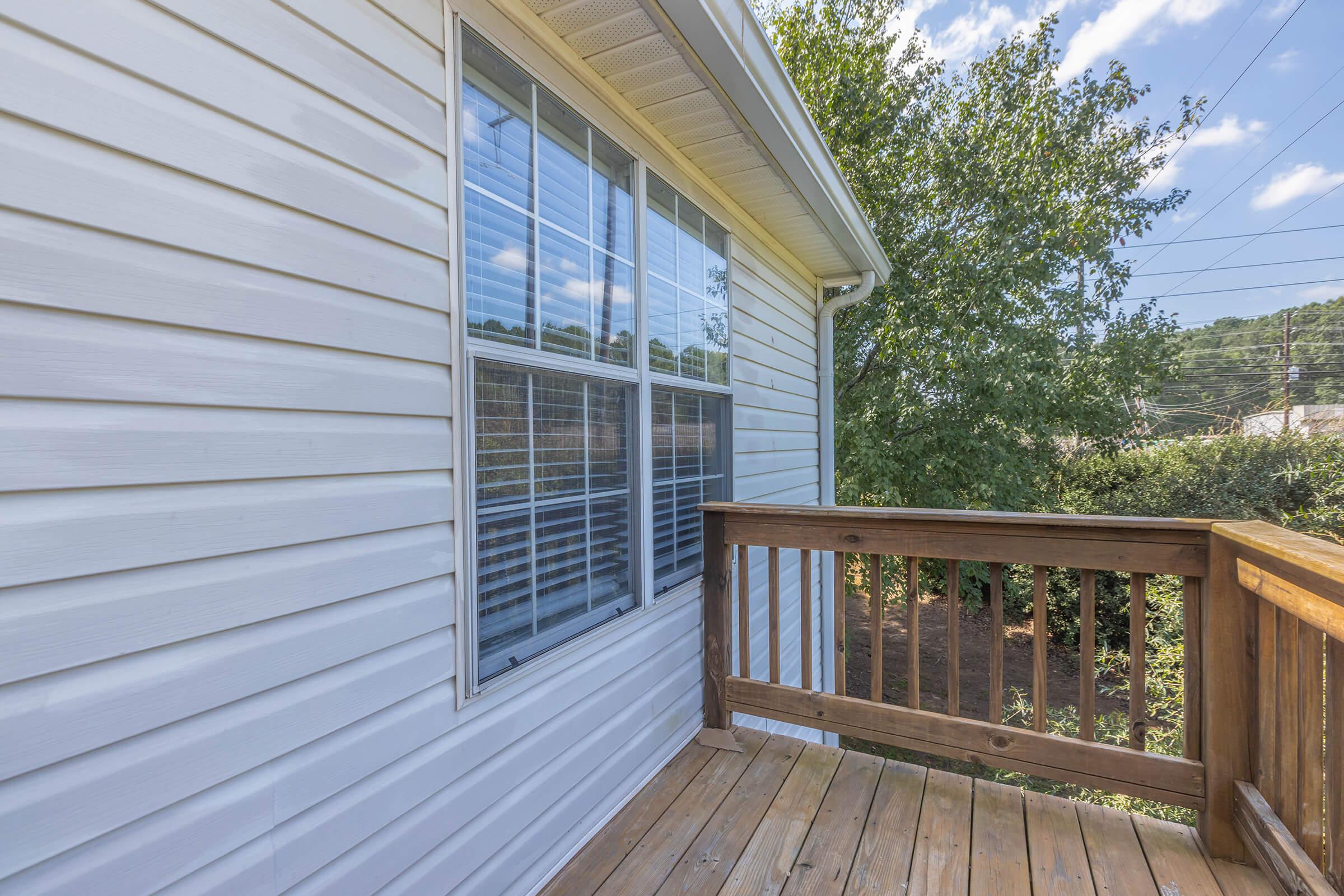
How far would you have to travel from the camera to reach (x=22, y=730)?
0.84 metres

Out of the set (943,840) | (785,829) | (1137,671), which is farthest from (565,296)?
(1137,671)

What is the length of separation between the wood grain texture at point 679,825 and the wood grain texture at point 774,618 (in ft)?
1.15

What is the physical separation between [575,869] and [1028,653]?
8620 millimetres

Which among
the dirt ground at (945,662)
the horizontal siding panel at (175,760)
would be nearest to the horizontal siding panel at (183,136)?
the horizontal siding panel at (175,760)

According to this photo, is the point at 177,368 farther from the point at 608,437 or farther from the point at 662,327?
the point at 662,327

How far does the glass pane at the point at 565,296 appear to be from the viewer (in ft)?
5.99

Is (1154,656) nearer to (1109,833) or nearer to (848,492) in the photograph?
(848,492)

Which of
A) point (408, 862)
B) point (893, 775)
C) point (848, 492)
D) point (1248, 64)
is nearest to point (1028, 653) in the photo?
point (848, 492)

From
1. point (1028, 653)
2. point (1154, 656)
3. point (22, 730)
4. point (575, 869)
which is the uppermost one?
point (22, 730)

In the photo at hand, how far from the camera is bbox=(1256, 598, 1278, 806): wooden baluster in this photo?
1.64m

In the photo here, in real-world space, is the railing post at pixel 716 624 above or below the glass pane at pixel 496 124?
below

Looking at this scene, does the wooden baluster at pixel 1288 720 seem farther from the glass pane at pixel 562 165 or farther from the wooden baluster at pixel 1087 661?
the glass pane at pixel 562 165

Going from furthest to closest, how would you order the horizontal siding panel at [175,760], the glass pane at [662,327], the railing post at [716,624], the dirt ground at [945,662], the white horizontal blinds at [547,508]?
the dirt ground at [945,662]
the railing post at [716,624]
the glass pane at [662,327]
the white horizontal blinds at [547,508]
the horizontal siding panel at [175,760]

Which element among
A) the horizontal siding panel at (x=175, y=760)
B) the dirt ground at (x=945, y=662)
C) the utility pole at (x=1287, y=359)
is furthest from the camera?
the utility pole at (x=1287, y=359)
